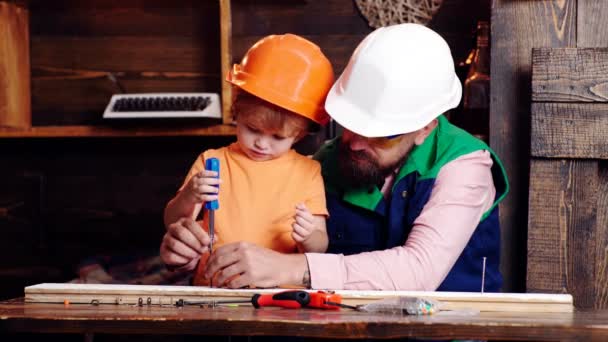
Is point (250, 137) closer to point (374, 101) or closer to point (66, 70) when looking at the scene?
point (374, 101)

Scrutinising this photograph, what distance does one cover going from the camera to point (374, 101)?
1885mm

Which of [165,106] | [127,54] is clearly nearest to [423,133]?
[165,106]

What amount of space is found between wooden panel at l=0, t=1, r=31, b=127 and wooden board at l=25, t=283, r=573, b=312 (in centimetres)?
195

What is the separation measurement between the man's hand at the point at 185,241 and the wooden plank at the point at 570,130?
1.03m

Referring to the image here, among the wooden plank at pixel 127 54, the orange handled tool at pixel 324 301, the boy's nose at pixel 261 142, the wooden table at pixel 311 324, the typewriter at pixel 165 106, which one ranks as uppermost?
the wooden plank at pixel 127 54

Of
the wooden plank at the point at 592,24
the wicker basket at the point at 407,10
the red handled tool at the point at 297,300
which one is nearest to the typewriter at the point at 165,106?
the wicker basket at the point at 407,10

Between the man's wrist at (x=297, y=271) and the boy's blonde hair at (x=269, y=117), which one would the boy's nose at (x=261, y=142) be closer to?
the boy's blonde hair at (x=269, y=117)

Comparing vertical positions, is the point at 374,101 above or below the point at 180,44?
below

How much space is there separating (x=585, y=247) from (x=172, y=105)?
65.0 inches

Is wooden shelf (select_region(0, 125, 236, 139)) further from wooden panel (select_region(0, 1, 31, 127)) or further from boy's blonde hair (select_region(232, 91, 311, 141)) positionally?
boy's blonde hair (select_region(232, 91, 311, 141))

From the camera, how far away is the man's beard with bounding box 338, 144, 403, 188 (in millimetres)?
2025

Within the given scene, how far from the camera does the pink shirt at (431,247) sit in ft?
5.73

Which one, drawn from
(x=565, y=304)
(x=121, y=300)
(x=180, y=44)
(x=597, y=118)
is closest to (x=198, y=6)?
(x=180, y=44)

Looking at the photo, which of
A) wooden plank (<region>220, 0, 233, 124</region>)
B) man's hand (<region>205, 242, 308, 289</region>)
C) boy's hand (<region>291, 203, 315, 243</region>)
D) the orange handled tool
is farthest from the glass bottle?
the orange handled tool
